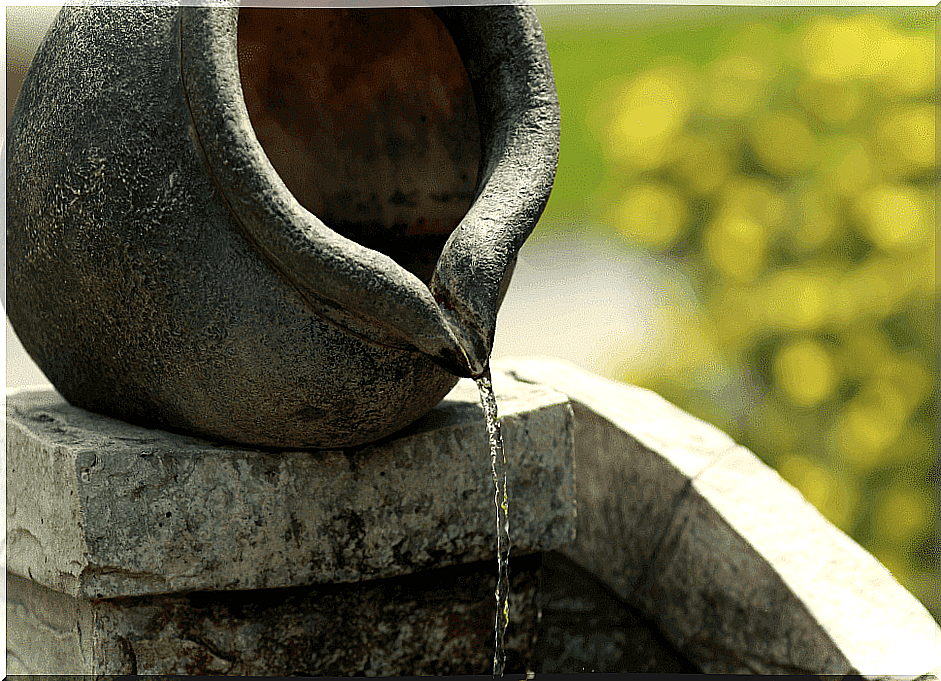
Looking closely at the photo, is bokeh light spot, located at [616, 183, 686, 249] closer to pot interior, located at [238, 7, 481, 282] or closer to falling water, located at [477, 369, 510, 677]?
pot interior, located at [238, 7, 481, 282]

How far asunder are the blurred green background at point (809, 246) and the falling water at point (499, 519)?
1.55 m

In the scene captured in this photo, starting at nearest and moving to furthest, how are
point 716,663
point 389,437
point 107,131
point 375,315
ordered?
1. point 375,315
2. point 107,131
3. point 389,437
4. point 716,663

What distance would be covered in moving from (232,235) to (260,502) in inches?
14.9

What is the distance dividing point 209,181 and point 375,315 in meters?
0.28

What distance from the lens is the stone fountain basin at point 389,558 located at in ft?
4.62

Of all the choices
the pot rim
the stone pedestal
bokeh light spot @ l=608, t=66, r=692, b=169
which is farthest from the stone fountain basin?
bokeh light spot @ l=608, t=66, r=692, b=169

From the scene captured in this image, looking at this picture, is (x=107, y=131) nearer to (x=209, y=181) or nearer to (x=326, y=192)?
(x=209, y=181)

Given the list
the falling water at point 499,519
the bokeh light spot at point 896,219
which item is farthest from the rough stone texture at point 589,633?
the bokeh light spot at point 896,219

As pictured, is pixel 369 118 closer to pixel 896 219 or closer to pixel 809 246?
pixel 809 246

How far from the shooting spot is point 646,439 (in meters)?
2.16

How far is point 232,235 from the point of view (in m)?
1.32

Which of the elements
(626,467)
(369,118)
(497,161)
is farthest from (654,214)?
(497,161)

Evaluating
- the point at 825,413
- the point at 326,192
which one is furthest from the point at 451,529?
the point at 825,413

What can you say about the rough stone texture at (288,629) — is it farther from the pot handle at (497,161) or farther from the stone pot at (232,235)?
the pot handle at (497,161)
